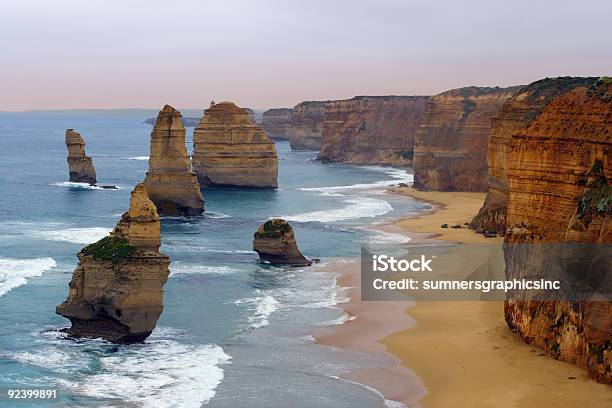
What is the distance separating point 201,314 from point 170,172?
35945 millimetres

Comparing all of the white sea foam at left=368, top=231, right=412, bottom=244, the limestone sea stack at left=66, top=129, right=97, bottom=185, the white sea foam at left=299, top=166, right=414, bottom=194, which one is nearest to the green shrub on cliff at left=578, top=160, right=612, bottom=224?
the white sea foam at left=368, top=231, right=412, bottom=244

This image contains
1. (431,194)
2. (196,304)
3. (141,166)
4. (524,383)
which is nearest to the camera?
(524,383)

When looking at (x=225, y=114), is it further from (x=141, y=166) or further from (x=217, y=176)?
Result: (x=141, y=166)

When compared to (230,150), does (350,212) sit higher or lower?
lower

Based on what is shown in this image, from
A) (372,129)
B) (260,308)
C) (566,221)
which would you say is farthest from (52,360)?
(372,129)

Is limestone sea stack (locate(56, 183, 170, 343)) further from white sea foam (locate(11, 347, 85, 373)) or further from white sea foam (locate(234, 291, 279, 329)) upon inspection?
white sea foam (locate(234, 291, 279, 329))

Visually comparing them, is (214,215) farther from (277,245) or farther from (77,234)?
(277,245)

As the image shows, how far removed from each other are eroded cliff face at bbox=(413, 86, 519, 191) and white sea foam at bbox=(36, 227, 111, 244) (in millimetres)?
46882

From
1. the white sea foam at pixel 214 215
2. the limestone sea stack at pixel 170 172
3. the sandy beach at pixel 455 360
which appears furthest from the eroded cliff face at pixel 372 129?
the sandy beach at pixel 455 360

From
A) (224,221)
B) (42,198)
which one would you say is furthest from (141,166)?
(224,221)

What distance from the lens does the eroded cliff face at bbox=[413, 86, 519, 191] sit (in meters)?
100

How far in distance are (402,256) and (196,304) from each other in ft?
57.6

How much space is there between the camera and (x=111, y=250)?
116ft

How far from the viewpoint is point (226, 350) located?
35406 millimetres
